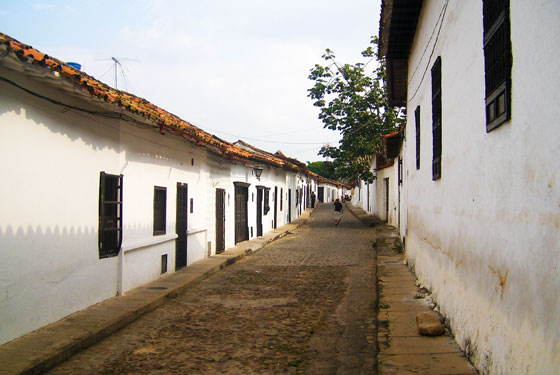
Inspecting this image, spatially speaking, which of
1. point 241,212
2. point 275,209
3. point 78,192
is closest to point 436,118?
point 78,192

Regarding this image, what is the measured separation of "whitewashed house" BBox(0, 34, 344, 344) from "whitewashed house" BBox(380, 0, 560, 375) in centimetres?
424

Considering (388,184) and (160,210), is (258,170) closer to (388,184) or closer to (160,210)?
(388,184)

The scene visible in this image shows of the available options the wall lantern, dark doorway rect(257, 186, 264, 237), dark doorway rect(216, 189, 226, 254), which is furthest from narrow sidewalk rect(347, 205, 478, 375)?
dark doorway rect(257, 186, 264, 237)

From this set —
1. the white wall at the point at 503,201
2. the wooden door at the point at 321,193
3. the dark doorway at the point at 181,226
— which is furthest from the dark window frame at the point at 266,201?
the wooden door at the point at 321,193

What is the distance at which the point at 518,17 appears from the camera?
310cm

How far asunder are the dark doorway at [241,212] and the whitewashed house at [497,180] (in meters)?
9.47

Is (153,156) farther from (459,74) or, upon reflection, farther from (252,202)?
(252,202)

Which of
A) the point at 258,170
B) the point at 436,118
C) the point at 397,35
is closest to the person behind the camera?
the point at 436,118

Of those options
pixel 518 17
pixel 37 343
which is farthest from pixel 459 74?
pixel 37 343

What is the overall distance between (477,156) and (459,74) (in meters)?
1.25

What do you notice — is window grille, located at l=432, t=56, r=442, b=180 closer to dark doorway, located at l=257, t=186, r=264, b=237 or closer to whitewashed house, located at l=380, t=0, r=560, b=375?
whitewashed house, located at l=380, t=0, r=560, b=375

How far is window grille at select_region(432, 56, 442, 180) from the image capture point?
6594 mm

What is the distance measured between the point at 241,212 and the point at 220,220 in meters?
2.77

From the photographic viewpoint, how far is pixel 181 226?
10891mm
